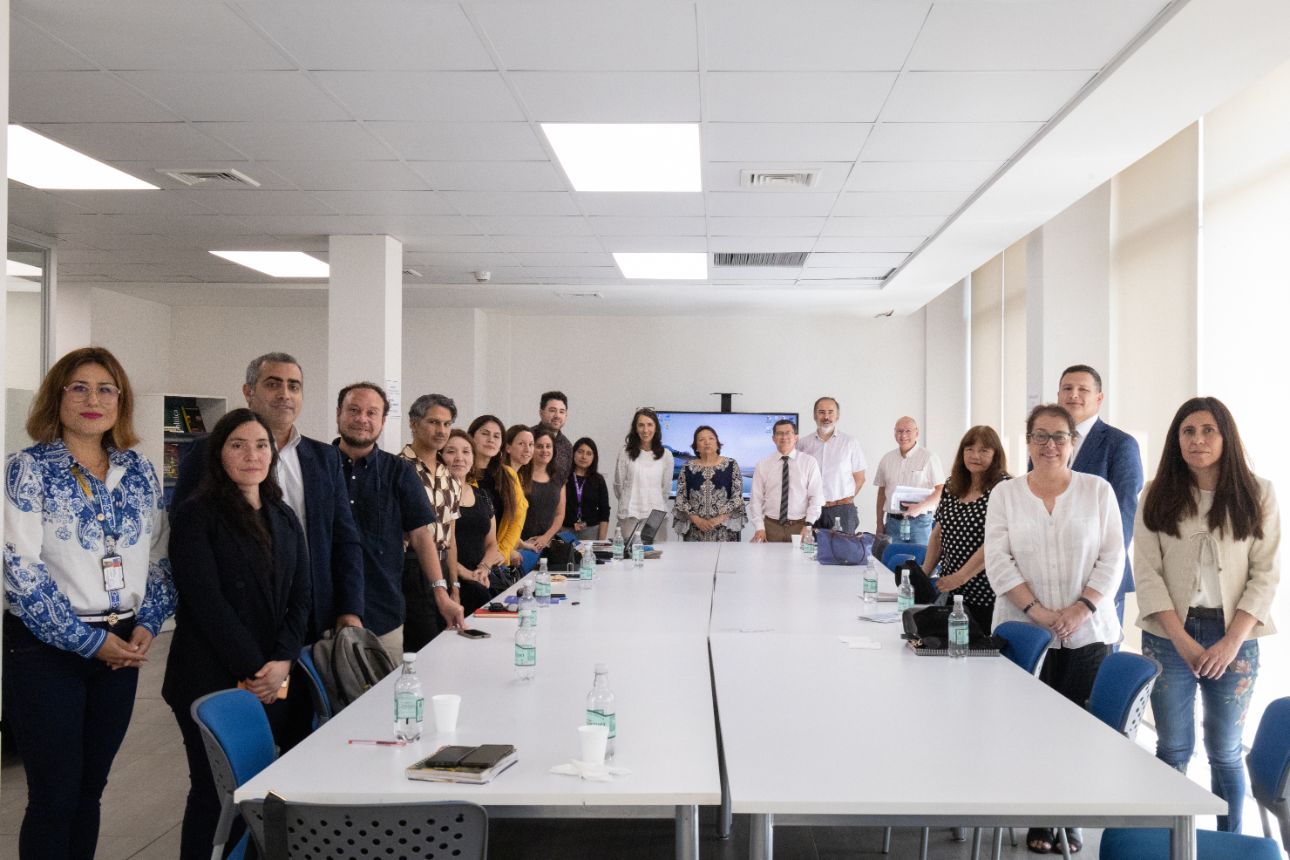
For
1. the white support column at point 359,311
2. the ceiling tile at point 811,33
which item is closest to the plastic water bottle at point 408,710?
the ceiling tile at point 811,33

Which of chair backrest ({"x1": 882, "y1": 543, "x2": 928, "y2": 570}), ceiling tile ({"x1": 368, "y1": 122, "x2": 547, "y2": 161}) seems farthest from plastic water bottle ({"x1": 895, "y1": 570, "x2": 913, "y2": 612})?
ceiling tile ({"x1": 368, "y1": 122, "x2": 547, "y2": 161})

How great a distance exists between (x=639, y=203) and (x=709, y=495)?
7.83ft

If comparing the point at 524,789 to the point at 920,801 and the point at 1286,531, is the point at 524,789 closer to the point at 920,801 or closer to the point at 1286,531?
the point at 920,801

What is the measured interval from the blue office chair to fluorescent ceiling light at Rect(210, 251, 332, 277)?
20.4ft

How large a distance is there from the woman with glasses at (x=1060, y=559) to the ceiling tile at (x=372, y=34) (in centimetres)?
258

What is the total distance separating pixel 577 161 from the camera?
17.6 feet

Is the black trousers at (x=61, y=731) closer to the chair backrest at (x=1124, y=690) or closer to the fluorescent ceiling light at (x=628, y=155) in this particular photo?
the chair backrest at (x=1124, y=690)

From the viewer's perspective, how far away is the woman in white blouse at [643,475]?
8523 millimetres

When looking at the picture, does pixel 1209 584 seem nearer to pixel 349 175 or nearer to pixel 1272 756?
pixel 1272 756

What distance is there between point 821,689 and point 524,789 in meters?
1.16

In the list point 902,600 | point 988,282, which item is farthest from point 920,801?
point 988,282

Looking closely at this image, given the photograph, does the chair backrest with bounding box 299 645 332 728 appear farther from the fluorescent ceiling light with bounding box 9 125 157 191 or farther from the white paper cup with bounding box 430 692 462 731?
the fluorescent ceiling light with bounding box 9 125 157 191

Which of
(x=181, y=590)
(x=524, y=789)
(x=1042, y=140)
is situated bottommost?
(x=524, y=789)

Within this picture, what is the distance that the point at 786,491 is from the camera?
7734 millimetres
